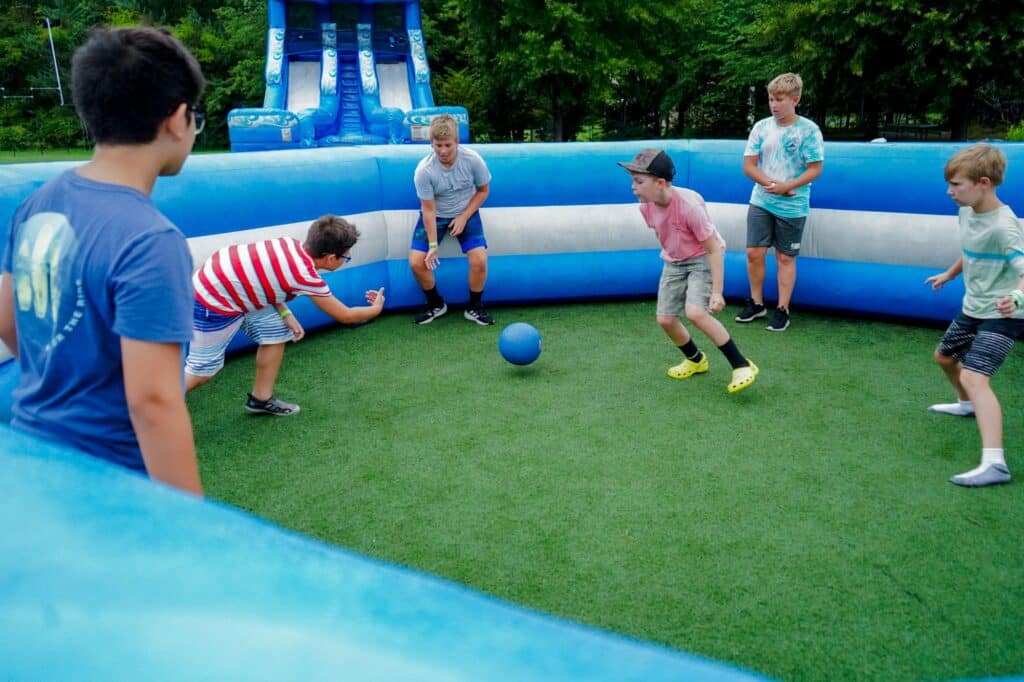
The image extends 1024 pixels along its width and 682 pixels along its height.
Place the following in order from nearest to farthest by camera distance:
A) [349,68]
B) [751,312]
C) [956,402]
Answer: [956,402]
[751,312]
[349,68]

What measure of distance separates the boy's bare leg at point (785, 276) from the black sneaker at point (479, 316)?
7.13 ft

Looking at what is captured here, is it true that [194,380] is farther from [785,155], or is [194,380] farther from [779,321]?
[785,155]

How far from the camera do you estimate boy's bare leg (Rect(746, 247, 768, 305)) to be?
240 inches

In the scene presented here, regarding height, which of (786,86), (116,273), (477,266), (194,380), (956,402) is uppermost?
(786,86)

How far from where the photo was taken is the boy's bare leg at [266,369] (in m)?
4.44

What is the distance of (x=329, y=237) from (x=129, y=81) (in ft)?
9.08

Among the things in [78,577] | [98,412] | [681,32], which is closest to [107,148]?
[98,412]

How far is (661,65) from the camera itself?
74.6ft

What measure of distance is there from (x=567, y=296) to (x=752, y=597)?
425 centimetres

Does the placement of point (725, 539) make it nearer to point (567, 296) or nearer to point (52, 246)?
point (52, 246)

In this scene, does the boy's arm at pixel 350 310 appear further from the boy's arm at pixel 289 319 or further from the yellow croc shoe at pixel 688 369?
the yellow croc shoe at pixel 688 369

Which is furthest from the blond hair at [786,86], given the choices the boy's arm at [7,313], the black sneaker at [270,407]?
the boy's arm at [7,313]

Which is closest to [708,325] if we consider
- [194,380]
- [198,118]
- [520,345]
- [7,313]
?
[520,345]

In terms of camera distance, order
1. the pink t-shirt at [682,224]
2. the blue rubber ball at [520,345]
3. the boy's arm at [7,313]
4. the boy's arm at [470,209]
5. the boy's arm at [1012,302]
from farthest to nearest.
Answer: the boy's arm at [470,209] → the blue rubber ball at [520,345] → the pink t-shirt at [682,224] → the boy's arm at [1012,302] → the boy's arm at [7,313]
